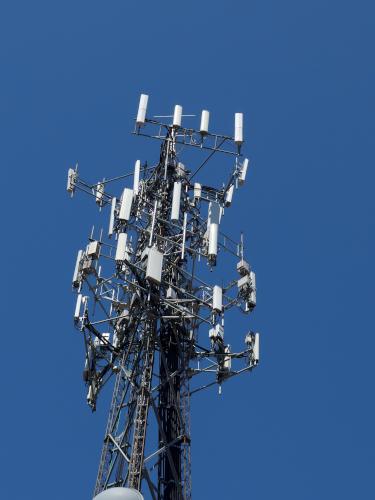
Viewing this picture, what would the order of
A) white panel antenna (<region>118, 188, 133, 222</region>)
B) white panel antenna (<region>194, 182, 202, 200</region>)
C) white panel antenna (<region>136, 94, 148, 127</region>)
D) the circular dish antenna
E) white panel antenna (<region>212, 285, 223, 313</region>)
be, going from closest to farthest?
the circular dish antenna
white panel antenna (<region>212, 285, 223, 313</region>)
white panel antenna (<region>118, 188, 133, 222</region>)
white panel antenna (<region>136, 94, 148, 127</region>)
white panel antenna (<region>194, 182, 202, 200</region>)

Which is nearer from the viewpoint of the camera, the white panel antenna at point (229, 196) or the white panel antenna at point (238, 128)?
the white panel antenna at point (238, 128)

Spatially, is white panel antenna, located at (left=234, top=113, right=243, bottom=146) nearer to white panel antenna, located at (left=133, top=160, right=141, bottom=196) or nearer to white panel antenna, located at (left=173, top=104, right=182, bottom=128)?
white panel antenna, located at (left=173, top=104, right=182, bottom=128)

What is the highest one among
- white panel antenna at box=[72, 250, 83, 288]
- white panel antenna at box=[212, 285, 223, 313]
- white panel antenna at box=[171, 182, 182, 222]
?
white panel antenna at box=[171, 182, 182, 222]

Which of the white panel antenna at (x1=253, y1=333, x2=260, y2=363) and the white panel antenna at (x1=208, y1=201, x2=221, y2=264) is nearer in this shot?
the white panel antenna at (x1=253, y1=333, x2=260, y2=363)


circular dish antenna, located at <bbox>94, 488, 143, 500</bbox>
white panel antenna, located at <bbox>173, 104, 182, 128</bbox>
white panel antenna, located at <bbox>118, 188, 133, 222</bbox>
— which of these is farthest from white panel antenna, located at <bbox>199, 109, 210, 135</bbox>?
circular dish antenna, located at <bbox>94, 488, 143, 500</bbox>

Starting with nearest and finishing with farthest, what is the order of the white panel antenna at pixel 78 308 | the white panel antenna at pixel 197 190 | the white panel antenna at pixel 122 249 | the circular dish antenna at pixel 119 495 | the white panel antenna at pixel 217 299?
the circular dish antenna at pixel 119 495 → the white panel antenna at pixel 122 249 → the white panel antenna at pixel 217 299 → the white panel antenna at pixel 78 308 → the white panel antenna at pixel 197 190

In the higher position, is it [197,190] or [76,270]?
[197,190]

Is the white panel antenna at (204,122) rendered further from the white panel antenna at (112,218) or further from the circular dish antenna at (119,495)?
the circular dish antenna at (119,495)

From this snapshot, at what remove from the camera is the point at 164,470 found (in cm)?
4434

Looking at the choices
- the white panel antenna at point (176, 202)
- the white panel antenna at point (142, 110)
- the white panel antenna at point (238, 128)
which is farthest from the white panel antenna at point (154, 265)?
the white panel antenna at point (238, 128)

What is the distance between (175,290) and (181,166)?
8508 mm

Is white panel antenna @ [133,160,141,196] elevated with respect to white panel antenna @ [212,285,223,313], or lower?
elevated

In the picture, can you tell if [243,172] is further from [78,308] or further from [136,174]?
[78,308]

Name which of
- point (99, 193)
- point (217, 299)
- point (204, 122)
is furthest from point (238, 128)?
point (217, 299)
